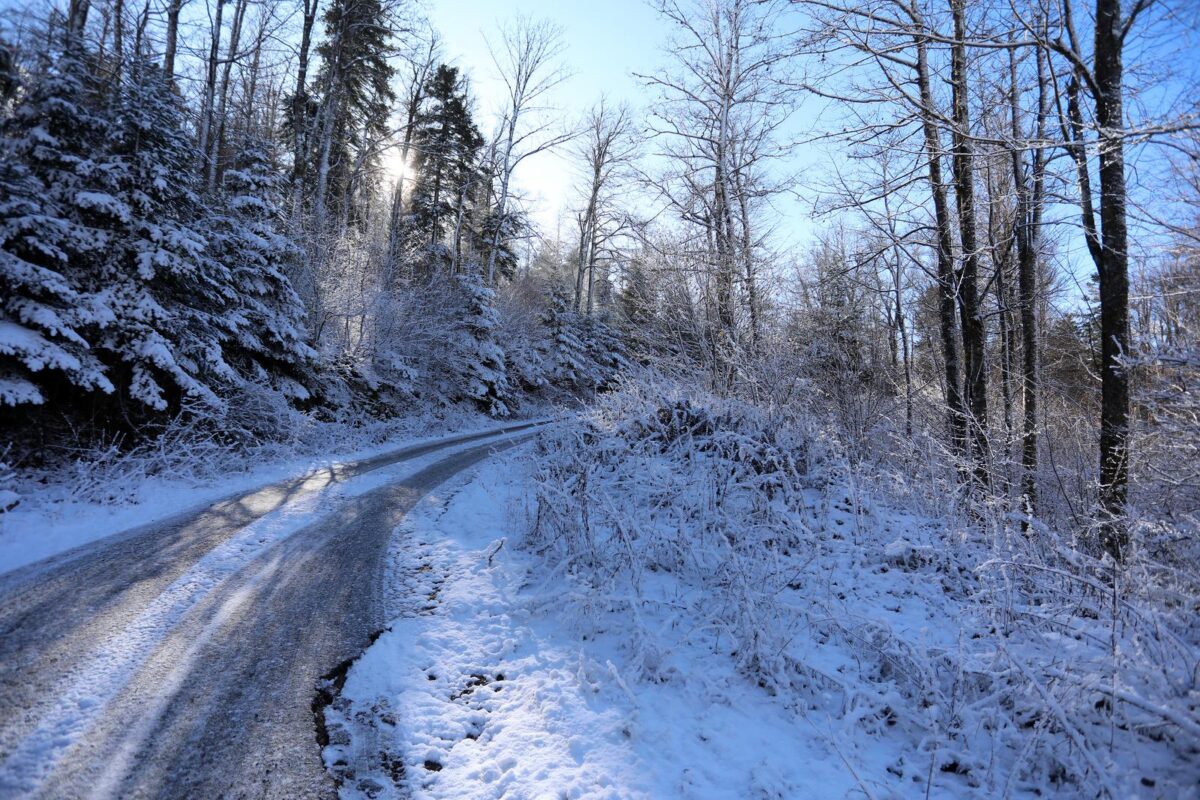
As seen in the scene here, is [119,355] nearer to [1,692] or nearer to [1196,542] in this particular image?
[1,692]

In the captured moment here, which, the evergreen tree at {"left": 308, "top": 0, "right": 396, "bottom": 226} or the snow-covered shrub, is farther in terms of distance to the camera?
the evergreen tree at {"left": 308, "top": 0, "right": 396, "bottom": 226}

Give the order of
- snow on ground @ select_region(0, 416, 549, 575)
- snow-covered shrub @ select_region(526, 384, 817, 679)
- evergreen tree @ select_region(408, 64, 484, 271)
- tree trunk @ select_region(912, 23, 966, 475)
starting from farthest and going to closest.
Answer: evergreen tree @ select_region(408, 64, 484, 271), tree trunk @ select_region(912, 23, 966, 475), snow on ground @ select_region(0, 416, 549, 575), snow-covered shrub @ select_region(526, 384, 817, 679)

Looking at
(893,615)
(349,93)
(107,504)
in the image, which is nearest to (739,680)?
(893,615)

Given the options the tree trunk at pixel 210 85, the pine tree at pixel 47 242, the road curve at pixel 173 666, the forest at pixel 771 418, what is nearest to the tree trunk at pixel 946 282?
the forest at pixel 771 418

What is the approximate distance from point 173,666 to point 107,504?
4272 mm

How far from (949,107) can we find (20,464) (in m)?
12.6

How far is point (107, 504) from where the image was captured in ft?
19.5

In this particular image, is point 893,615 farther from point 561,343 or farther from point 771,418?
point 561,343

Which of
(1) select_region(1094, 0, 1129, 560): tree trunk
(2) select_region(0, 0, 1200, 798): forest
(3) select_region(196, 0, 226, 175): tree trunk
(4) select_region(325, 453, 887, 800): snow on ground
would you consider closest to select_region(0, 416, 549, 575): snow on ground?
(2) select_region(0, 0, 1200, 798): forest

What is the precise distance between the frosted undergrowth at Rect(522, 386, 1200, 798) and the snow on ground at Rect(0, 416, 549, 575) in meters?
4.28

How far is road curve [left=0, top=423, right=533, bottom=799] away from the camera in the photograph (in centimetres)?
229

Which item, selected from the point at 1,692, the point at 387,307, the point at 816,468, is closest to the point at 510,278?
the point at 387,307

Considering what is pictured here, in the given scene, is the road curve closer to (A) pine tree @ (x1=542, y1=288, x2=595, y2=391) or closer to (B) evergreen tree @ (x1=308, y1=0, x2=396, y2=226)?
(B) evergreen tree @ (x1=308, y1=0, x2=396, y2=226)

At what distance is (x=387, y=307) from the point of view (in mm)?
16922
